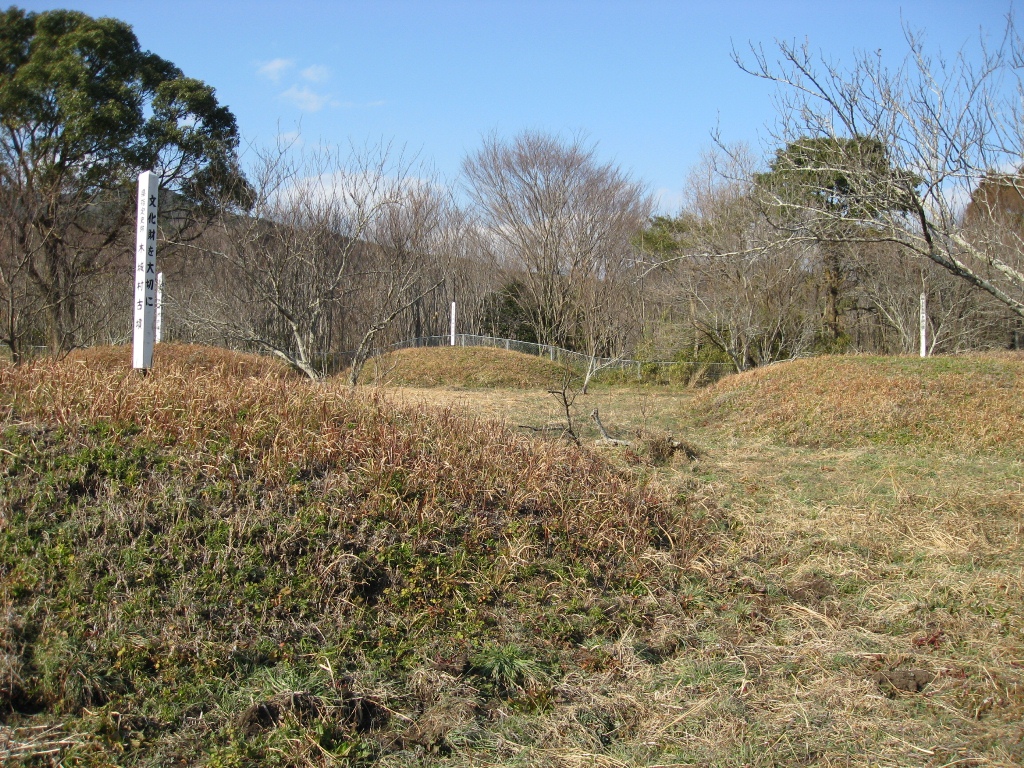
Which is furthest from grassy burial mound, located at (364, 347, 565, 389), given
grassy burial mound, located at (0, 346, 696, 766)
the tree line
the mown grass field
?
grassy burial mound, located at (0, 346, 696, 766)

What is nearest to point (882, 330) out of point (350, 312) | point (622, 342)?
point (622, 342)

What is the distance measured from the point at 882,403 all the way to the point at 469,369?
953 cm

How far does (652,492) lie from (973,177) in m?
2.86

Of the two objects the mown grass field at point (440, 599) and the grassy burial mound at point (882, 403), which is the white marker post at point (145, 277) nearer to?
the mown grass field at point (440, 599)

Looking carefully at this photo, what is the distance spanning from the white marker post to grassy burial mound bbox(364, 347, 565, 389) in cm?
967

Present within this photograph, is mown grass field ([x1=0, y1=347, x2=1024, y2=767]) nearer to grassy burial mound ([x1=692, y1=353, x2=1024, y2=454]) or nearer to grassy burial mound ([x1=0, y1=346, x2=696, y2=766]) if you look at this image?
grassy burial mound ([x1=0, y1=346, x2=696, y2=766])

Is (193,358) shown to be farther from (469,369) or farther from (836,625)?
(469,369)

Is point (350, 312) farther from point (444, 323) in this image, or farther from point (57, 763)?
point (57, 763)

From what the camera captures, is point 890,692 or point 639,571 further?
point 639,571

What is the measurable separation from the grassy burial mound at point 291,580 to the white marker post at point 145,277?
0.40 metres

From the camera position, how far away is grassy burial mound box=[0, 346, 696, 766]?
2.87 meters

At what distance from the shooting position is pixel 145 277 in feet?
18.6

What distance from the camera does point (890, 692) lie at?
3.19 metres

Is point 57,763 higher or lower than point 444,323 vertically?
lower
